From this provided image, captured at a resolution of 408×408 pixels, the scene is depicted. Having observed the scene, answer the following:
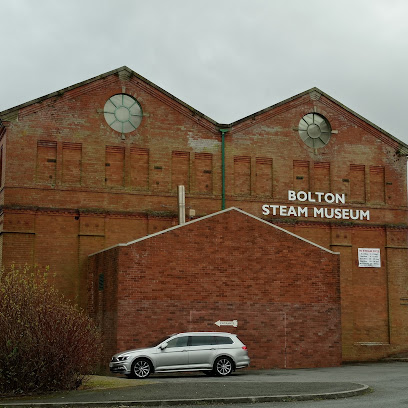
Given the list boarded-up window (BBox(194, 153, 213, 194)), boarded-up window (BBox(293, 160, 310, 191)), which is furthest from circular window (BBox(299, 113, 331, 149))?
boarded-up window (BBox(194, 153, 213, 194))

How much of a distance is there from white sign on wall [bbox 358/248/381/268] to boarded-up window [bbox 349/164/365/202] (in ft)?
8.32

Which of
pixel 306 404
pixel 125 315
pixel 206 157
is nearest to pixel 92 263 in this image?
pixel 125 315

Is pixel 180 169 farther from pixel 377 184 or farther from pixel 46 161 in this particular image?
pixel 377 184

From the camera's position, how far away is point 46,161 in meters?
32.3

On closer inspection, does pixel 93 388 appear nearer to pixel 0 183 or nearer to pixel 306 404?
pixel 306 404

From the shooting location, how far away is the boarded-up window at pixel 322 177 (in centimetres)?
3641

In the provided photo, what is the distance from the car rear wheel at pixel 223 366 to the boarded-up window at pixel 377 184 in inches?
615

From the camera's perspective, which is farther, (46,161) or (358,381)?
(46,161)

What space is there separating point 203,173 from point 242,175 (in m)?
1.93

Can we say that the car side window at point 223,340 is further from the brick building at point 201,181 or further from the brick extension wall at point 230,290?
the brick building at point 201,181

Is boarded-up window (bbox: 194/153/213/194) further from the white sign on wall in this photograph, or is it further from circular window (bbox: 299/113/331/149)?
the white sign on wall

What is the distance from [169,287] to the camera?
1112 inches

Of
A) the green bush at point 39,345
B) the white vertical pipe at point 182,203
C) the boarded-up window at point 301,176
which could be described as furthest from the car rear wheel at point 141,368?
the boarded-up window at point 301,176

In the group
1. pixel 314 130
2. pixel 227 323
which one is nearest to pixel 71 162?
pixel 227 323
